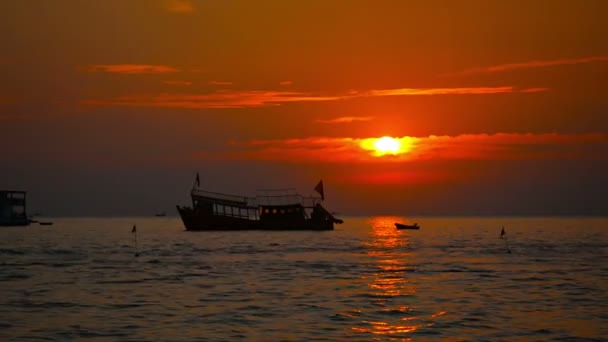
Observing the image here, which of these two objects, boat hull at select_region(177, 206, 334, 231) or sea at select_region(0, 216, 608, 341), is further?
boat hull at select_region(177, 206, 334, 231)

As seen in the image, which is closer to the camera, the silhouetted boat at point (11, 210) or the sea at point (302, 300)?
the sea at point (302, 300)

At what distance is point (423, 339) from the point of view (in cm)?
2761

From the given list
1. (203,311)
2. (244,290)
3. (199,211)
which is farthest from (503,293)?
(199,211)

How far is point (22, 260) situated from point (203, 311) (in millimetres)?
38231

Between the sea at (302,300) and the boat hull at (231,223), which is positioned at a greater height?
the boat hull at (231,223)

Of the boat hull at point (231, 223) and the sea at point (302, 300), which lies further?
the boat hull at point (231, 223)

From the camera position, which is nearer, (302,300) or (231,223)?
(302,300)

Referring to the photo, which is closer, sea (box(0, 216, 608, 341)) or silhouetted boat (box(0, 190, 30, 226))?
sea (box(0, 216, 608, 341))

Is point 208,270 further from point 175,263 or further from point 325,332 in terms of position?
point 325,332

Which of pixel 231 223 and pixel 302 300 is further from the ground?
pixel 231 223

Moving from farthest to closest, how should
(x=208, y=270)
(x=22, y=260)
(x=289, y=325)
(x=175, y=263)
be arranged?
(x=22, y=260) → (x=175, y=263) → (x=208, y=270) → (x=289, y=325)

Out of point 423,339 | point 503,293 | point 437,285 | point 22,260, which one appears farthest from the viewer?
point 22,260

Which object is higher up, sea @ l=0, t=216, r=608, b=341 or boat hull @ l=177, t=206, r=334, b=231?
boat hull @ l=177, t=206, r=334, b=231

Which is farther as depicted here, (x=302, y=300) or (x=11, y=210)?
(x=11, y=210)
